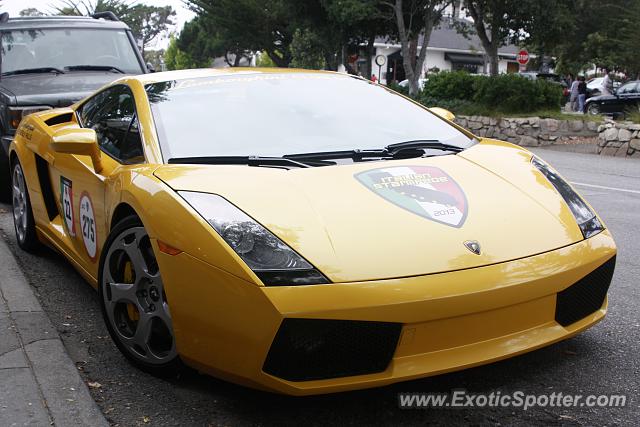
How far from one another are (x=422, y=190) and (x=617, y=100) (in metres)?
23.5

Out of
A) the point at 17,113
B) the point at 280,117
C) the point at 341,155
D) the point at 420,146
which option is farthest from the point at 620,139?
the point at 341,155

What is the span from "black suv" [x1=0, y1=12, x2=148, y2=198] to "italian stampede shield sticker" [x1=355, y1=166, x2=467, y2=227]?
4.85m

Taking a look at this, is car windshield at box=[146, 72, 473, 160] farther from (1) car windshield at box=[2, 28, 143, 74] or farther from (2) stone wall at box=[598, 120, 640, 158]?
(2) stone wall at box=[598, 120, 640, 158]

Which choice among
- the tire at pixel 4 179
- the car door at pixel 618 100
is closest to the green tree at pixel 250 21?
the car door at pixel 618 100

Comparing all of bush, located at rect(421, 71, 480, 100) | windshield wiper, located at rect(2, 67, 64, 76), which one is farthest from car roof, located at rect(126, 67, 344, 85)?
bush, located at rect(421, 71, 480, 100)

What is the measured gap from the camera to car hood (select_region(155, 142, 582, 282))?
243 centimetres

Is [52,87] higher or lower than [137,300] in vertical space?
higher

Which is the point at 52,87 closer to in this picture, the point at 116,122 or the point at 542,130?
the point at 116,122

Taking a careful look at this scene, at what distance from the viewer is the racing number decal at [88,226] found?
11.4ft

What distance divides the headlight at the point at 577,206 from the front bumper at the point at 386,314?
37 centimetres

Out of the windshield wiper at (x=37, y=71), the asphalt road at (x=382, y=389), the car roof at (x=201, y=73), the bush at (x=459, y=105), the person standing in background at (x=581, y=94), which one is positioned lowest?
the person standing in background at (x=581, y=94)

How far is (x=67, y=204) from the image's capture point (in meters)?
3.99

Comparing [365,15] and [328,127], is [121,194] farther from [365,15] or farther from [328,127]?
[365,15]

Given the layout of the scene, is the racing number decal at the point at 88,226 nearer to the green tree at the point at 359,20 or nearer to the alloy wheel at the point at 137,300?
the alloy wheel at the point at 137,300
